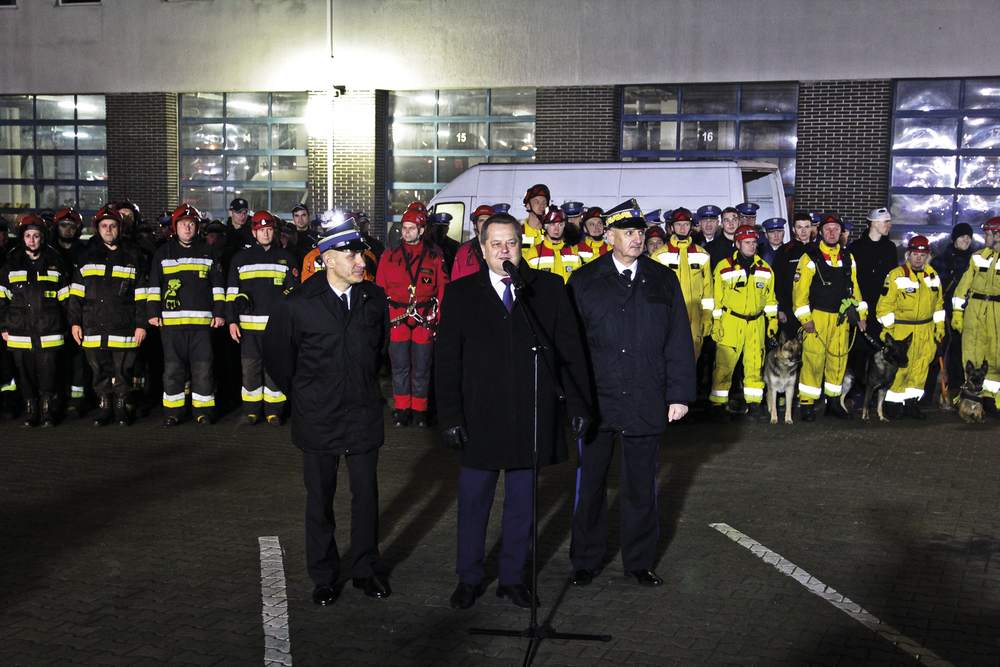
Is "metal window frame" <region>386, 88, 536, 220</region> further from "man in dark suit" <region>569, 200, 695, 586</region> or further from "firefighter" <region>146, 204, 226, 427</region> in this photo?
"man in dark suit" <region>569, 200, 695, 586</region>

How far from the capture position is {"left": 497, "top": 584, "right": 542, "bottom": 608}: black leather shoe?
614cm

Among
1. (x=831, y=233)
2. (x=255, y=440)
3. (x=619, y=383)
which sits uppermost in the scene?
(x=831, y=233)

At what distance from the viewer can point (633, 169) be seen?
16688mm

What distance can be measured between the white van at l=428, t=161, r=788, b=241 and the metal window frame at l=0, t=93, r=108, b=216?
13053 mm

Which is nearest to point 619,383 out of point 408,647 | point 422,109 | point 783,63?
point 408,647

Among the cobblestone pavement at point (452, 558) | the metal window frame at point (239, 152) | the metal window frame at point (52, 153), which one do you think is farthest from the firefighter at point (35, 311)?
the metal window frame at point (52, 153)

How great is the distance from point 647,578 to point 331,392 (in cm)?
212

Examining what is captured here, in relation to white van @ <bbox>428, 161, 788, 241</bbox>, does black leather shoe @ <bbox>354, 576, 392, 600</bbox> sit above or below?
below

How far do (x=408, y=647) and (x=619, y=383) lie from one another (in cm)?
197

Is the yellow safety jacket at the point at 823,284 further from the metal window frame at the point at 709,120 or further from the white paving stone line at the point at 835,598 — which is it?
the metal window frame at the point at 709,120

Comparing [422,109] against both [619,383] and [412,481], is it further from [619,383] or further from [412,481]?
[619,383]

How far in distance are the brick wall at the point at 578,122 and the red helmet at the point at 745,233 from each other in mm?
11615

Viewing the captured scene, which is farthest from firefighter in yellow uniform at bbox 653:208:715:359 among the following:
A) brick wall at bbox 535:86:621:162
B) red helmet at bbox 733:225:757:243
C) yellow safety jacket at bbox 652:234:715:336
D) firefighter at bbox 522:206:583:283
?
brick wall at bbox 535:86:621:162

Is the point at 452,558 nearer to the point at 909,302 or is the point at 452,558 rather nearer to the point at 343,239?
the point at 343,239
